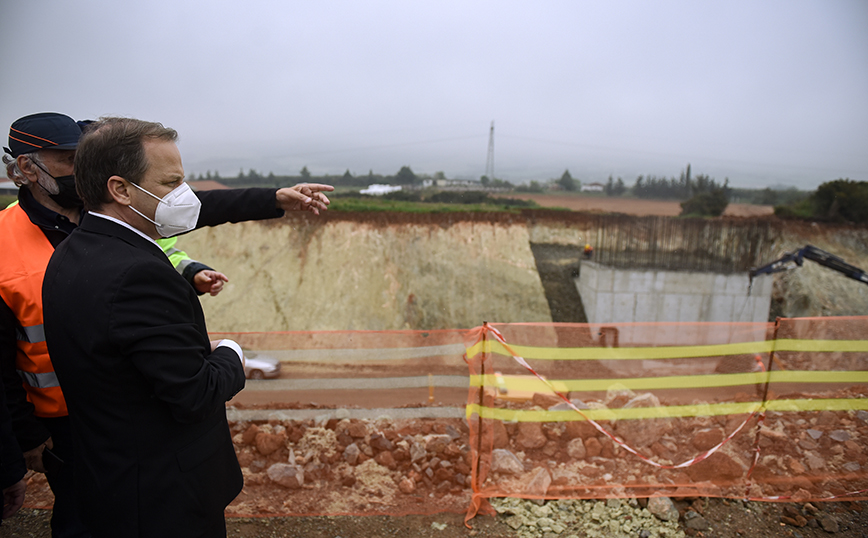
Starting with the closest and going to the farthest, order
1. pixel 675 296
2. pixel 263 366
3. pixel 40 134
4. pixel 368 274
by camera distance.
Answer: pixel 40 134 < pixel 263 366 < pixel 675 296 < pixel 368 274

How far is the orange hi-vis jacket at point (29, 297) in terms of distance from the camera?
85.7 inches

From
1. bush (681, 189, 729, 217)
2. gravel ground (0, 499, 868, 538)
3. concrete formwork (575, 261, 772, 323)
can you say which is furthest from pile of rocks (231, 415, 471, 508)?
bush (681, 189, 729, 217)

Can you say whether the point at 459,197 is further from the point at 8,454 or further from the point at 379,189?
the point at 8,454

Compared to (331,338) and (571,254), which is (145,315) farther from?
(571,254)

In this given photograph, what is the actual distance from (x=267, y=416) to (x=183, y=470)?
329 cm

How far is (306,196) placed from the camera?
2639 millimetres

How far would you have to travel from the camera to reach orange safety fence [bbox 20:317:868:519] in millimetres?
3826

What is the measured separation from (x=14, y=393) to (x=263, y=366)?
3062mm

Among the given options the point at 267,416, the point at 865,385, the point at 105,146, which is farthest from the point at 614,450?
the point at 105,146

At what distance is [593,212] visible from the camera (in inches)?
873

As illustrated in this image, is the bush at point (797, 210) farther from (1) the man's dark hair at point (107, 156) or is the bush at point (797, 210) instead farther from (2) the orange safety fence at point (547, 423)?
(1) the man's dark hair at point (107, 156)

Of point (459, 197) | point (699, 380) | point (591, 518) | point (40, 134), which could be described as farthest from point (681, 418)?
point (459, 197)

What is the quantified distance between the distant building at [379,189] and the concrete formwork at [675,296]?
10.8 m

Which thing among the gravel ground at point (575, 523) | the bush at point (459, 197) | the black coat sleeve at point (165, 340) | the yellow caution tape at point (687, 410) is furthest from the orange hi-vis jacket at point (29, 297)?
the bush at point (459, 197)
